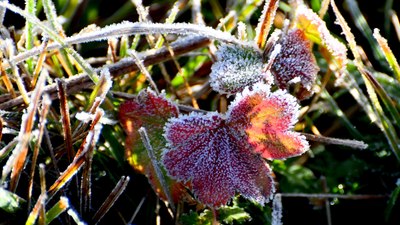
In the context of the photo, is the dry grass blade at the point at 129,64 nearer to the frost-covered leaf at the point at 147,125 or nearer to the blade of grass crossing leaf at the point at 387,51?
the frost-covered leaf at the point at 147,125

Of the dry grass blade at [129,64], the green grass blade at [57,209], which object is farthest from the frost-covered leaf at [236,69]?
the green grass blade at [57,209]

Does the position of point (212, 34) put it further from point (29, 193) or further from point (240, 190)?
point (29, 193)

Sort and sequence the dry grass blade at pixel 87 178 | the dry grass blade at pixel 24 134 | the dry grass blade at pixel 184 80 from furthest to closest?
the dry grass blade at pixel 184 80 < the dry grass blade at pixel 87 178 < the dry grass blade at pixel 24 134

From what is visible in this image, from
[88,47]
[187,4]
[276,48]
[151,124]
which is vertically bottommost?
[151,124]

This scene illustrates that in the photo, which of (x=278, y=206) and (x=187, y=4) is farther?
(x=187, y=4)

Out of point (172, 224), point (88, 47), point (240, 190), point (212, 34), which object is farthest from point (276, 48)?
point (88, 47)

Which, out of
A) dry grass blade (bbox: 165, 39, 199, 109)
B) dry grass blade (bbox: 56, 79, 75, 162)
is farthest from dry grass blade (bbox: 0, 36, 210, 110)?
dry grass blade (bbox: 56, 79, 75, 162)
